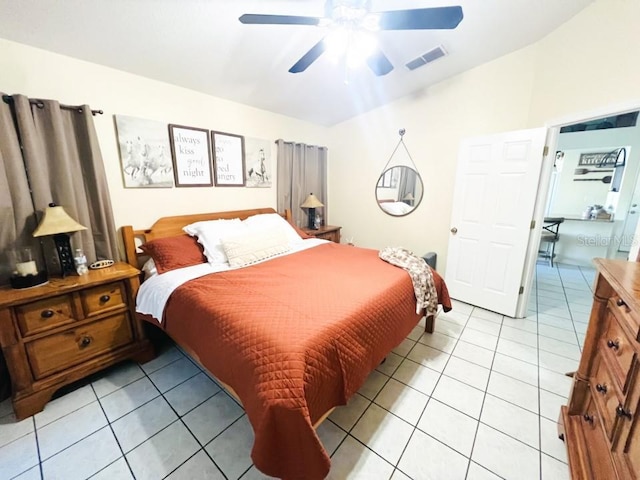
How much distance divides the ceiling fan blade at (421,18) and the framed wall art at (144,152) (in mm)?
2041

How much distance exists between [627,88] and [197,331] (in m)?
3.09

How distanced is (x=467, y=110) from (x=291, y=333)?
3.04m

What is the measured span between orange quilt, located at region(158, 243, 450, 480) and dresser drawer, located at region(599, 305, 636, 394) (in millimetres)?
906

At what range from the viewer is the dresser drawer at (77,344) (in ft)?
4.99

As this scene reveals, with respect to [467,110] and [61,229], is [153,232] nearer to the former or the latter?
[61,229]

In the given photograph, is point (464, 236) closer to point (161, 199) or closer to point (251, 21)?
point (251, 21)

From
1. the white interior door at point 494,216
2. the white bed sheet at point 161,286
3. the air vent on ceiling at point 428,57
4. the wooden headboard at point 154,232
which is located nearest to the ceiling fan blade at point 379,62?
the air vent on ceiling at point 428,57

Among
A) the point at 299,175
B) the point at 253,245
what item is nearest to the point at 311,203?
the point at 299,175

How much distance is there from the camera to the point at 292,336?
1112 mm

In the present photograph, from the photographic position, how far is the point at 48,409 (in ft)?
5.09

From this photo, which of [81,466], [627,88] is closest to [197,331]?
[81,466]

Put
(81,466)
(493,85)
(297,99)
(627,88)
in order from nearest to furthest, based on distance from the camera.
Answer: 1. (81,466)
2. (627,88)
3. (493,85)
4. (297,99)

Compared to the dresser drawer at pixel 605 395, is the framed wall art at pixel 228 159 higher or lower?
higher

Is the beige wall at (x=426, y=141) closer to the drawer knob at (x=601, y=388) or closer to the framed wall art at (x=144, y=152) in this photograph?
the drawer knob at (x=601, y=388)
